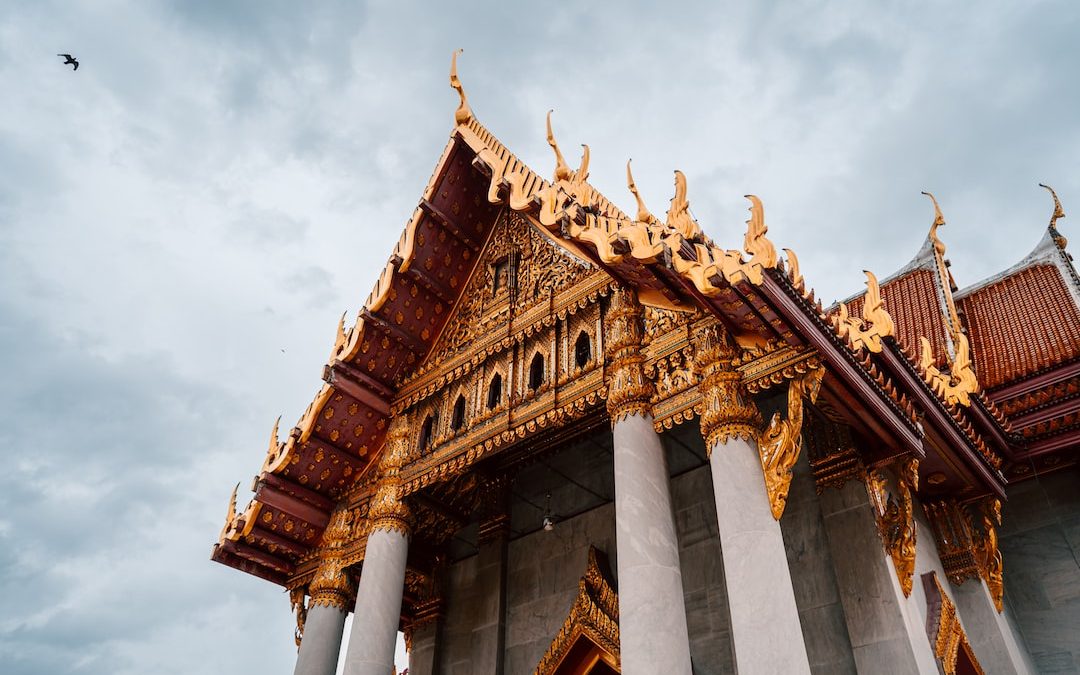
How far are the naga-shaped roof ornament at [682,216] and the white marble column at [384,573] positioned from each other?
4.40 metres

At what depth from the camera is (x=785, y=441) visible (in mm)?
6266

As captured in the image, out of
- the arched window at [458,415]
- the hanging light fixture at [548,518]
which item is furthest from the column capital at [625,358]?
the hanging light fixture at [548,518]

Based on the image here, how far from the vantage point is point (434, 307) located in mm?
10367

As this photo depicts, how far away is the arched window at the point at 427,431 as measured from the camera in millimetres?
9594

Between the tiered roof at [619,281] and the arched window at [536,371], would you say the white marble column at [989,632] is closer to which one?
the tiered roof at [619,281]

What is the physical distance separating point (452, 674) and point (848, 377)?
6.00m

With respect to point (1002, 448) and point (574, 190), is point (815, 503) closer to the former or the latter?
point (1002, 448)

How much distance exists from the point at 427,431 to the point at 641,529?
4.08 metres

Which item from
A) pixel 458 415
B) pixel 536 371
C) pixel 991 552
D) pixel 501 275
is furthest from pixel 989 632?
pixel 501 275

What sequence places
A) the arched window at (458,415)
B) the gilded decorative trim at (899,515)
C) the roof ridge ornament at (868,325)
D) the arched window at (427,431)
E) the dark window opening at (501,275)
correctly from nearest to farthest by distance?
the roof ridge ornament at (868,325) → the gilded decorative trim at (899,515) → the arched window at (458,415) → the arched window at (427,431) → the dark window opening at (501,275)

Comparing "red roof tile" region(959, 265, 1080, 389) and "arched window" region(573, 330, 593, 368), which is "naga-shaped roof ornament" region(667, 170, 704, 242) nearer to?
"arched window" region(573, 330, 593, 368)

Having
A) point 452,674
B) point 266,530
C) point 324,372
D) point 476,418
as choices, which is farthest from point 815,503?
point 266,530

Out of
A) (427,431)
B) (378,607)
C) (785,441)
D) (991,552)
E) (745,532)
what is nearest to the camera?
(745,532)

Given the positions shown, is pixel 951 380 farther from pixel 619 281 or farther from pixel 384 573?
pixel 384 573
